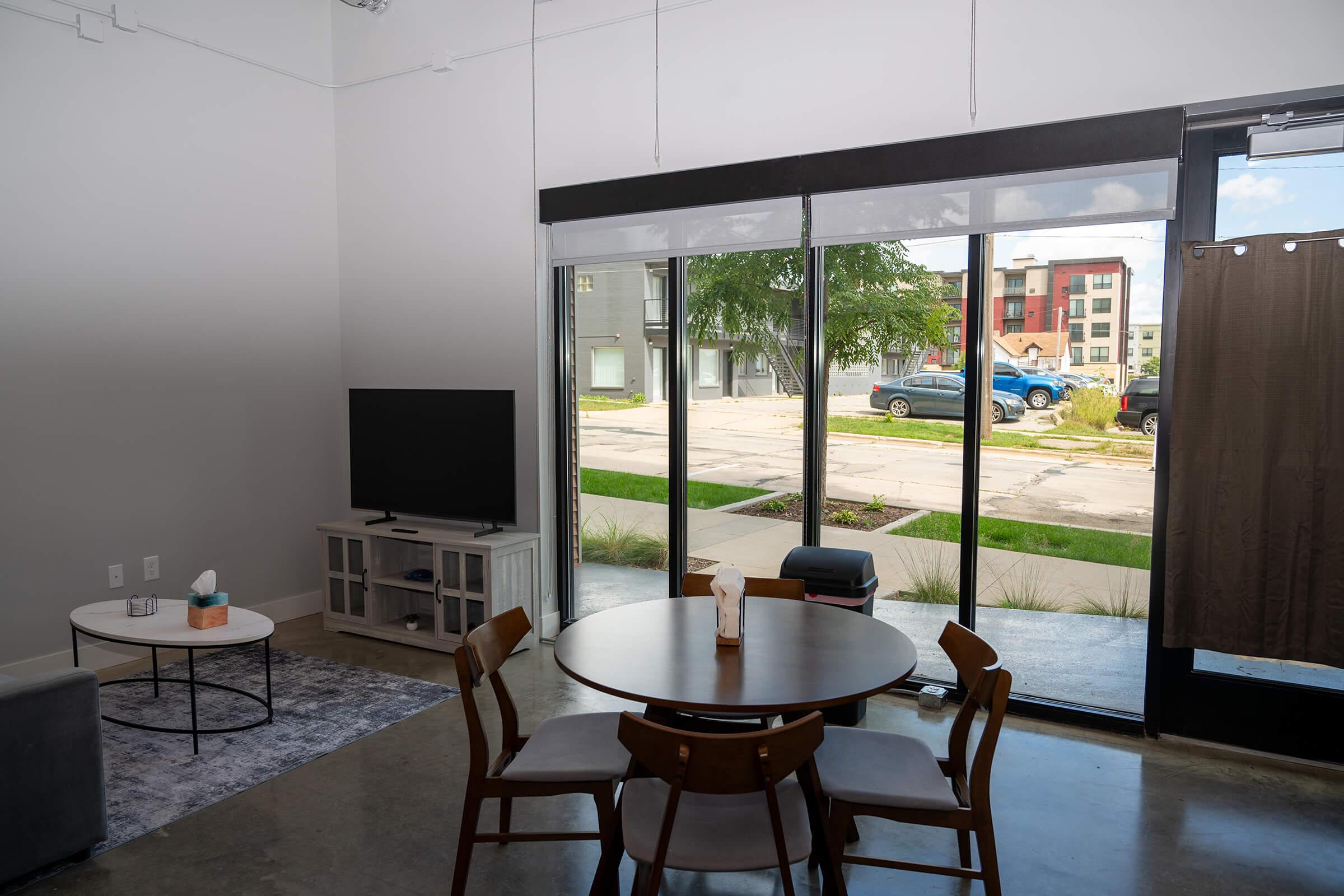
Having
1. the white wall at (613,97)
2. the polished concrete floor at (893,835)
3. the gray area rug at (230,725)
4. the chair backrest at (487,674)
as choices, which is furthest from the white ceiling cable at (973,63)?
the gray area rug at (230,725)

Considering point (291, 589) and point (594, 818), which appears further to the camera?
point (291, 589)

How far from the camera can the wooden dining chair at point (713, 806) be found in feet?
6.45

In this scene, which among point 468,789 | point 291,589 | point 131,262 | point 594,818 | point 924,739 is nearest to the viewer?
point 468,789

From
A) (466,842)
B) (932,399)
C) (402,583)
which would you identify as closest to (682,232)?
(932,399)

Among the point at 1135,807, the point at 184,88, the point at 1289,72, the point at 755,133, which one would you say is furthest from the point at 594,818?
the point at 184,88

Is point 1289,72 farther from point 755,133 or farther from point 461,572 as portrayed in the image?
point 461,572

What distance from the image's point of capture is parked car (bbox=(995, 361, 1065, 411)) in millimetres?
3920

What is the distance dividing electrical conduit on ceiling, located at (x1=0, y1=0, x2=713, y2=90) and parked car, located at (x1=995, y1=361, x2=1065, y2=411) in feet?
7.91

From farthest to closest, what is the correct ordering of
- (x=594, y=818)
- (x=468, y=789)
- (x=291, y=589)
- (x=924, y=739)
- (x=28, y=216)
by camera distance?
(x=291, y=589), (x=28, y=216), (x=924, y=739), (x=594, y=818), (x=468, y=789)

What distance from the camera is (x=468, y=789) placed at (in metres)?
2.49

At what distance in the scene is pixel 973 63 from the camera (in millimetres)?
3809

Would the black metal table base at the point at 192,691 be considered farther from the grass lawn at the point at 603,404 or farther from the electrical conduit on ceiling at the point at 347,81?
the electrical conduit on ceiling at the point at 347,81

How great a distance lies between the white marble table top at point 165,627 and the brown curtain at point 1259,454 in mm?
3898

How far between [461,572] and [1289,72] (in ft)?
14.5
